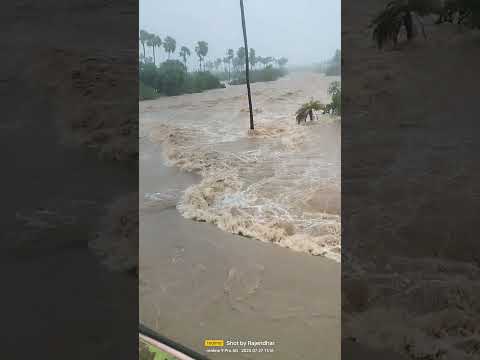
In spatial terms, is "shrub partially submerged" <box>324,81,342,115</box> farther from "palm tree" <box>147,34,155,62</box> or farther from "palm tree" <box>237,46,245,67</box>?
"palm tree" <box>147,34,155,62</box>

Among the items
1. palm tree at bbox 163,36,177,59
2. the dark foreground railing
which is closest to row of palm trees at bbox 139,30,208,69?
palm tree at bbox 163,36,177,59

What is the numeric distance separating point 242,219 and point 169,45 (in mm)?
2380

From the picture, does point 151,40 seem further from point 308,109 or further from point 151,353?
point 151,353

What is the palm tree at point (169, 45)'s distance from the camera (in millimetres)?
4489

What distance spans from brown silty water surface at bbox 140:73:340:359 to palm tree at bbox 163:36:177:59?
680 millimetres

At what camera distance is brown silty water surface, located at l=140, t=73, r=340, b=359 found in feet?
11.6

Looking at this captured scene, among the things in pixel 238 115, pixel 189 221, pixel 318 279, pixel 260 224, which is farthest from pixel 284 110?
pixel 318 279

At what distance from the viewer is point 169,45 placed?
14.8 feet

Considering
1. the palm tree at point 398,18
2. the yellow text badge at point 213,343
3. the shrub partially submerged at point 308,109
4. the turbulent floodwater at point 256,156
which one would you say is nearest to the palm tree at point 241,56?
the turbulent floodwater at point 256,156

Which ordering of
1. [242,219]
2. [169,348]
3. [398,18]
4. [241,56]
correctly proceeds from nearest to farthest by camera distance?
[398,18], [169,348], [242,219], [241,56]

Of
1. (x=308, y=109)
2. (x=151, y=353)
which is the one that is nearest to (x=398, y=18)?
(x=151, y=353)
